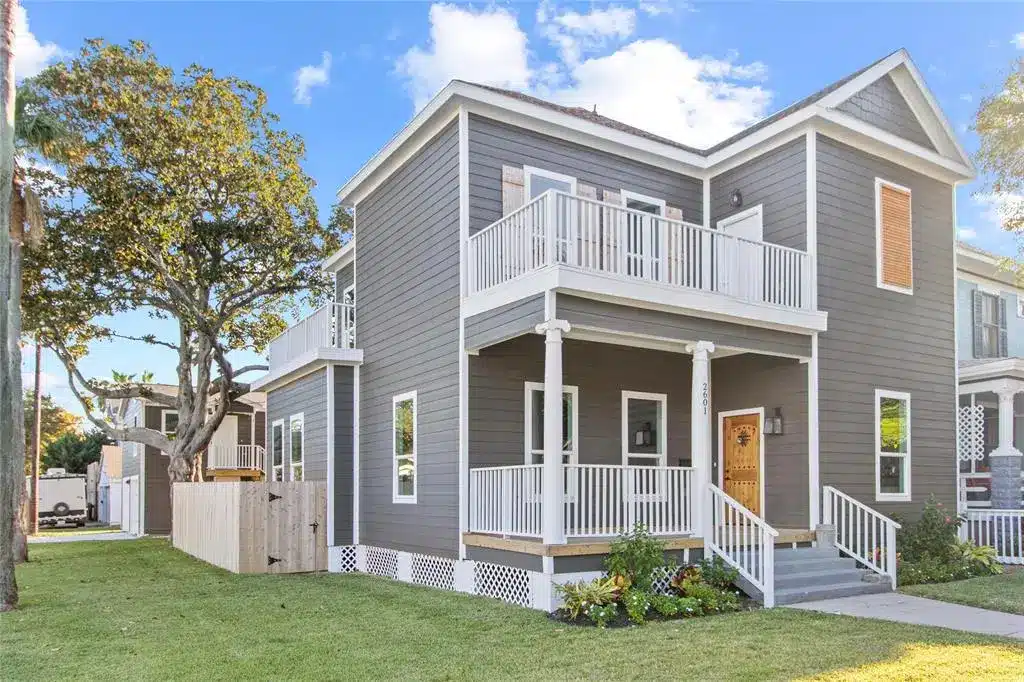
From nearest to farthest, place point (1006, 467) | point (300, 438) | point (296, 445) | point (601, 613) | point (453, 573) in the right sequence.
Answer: point (601, 613)
point (453, 573)
point (1006, 467)
point (300, 438)
point (296, 445)

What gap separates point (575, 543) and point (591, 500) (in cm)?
61

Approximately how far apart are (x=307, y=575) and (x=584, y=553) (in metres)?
6.18

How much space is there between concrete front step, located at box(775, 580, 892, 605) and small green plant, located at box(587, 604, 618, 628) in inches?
93.6

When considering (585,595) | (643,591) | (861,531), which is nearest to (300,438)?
(585,595)

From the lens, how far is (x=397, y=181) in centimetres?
1496

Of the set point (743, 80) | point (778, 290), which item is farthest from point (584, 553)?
point (743, 80)

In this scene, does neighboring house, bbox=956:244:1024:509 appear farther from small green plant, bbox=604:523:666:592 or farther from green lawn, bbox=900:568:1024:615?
small green plant, bbox=604:523:666:592

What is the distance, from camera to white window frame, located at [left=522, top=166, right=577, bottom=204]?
1285 cm

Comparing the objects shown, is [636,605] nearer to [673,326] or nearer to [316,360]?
[673,326]

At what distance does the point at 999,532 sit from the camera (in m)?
15.4

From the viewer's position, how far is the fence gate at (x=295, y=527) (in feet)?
48.1

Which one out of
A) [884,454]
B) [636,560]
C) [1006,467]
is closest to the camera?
[636,560]

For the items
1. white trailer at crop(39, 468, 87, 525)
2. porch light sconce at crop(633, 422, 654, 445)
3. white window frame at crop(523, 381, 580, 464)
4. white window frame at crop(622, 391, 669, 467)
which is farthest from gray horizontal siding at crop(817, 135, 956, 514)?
white trailer at crop(39, 468, 87, 525)

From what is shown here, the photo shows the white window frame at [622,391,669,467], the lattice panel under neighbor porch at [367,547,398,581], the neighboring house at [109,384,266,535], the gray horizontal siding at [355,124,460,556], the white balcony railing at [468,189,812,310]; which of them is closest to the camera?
the white balcony railing at [468,189,812,310]
